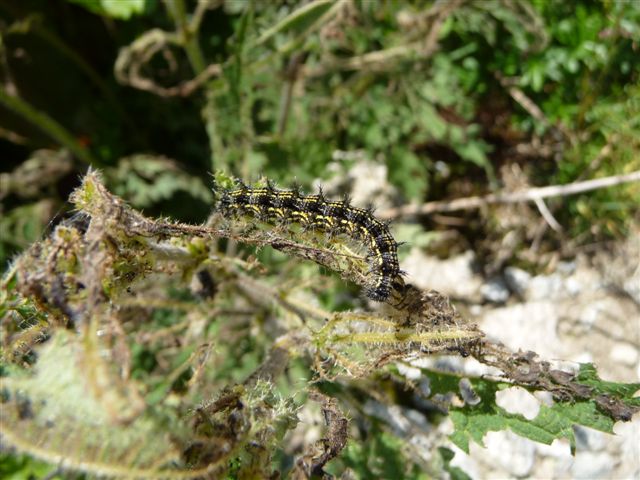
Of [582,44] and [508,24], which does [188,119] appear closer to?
[508,24]

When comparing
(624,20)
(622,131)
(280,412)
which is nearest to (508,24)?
(624,20)

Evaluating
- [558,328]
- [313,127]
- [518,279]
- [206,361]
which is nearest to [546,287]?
[518,279]

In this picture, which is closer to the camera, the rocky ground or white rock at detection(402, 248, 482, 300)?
the rocky ground

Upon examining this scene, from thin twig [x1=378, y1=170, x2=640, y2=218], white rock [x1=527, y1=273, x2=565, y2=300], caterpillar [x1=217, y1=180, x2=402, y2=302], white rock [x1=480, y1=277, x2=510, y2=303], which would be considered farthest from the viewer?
white rock [x1=480, y1=277, x2=510, y2=303]

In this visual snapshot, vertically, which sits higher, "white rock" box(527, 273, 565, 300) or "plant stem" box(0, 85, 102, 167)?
"white rock" box(527, 273, 565, 300)

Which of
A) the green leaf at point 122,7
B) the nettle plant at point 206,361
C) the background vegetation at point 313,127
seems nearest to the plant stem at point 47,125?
the background vegetation at point 313,127

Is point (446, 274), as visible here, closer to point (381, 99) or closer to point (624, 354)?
point (624, 354)

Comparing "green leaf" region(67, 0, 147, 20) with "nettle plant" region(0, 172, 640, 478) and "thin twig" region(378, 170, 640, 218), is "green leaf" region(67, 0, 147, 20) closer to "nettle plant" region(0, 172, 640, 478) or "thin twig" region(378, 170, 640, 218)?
"nettle plant" region(0, 172, 640, 478)

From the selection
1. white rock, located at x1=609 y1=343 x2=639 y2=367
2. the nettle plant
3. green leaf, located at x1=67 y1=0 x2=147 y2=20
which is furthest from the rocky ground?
green leaf, located at x1=67 y1=0 x2=147 y2=20
